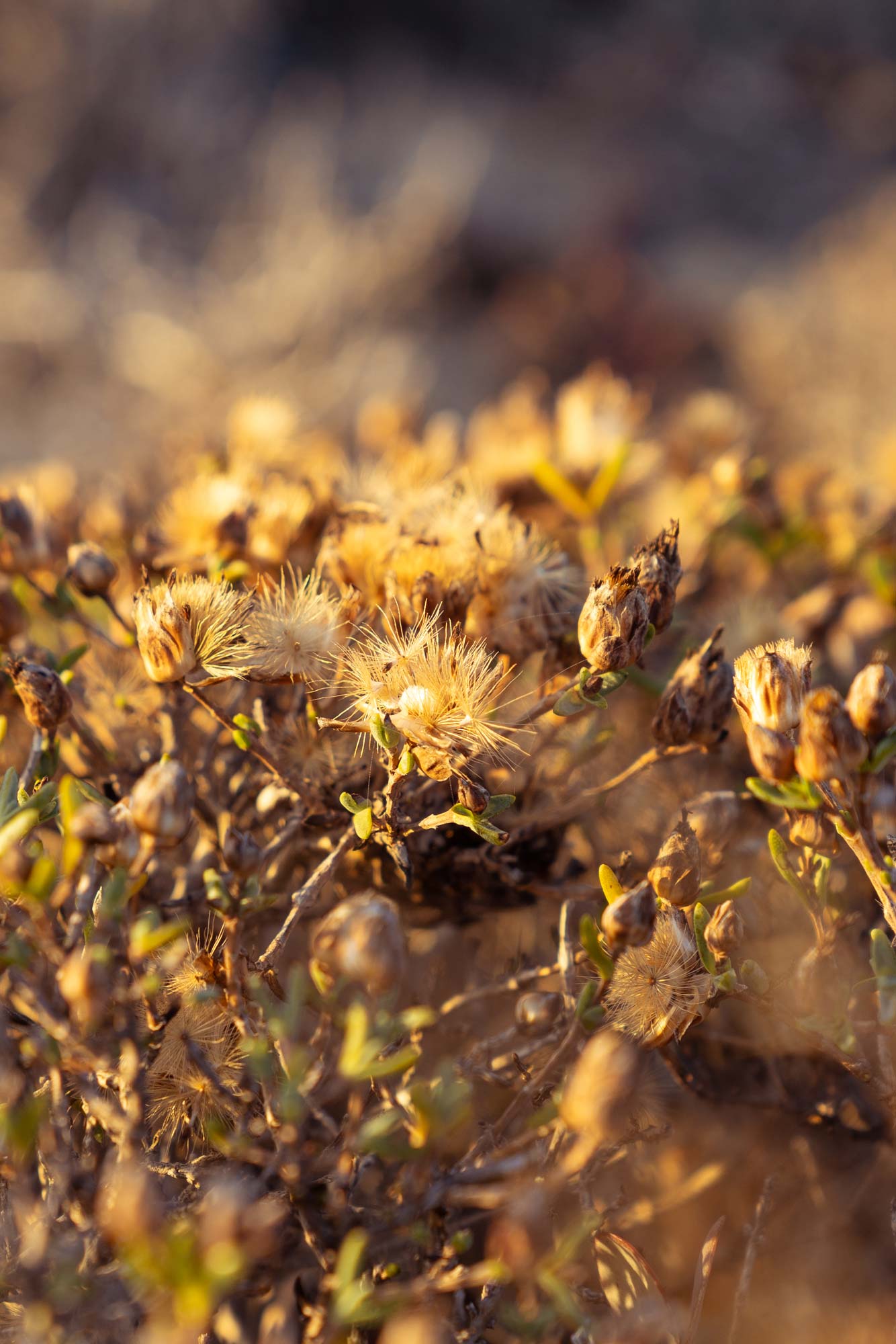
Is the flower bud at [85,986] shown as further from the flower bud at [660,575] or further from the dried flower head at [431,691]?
the flower bud at [660,575]

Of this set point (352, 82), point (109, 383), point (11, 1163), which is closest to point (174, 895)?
point (11, 1163)

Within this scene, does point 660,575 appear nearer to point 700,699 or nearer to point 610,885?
point 700,699

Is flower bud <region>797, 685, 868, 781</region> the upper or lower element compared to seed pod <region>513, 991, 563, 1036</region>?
upper

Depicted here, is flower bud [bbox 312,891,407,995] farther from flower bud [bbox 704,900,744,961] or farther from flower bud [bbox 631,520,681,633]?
flower bud [bbox 631,520,681,633]

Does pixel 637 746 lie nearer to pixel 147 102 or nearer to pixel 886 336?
pixel 886 336

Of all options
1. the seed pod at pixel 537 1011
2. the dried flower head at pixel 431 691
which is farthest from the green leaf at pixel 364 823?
the seed pod at pixel 537 1011

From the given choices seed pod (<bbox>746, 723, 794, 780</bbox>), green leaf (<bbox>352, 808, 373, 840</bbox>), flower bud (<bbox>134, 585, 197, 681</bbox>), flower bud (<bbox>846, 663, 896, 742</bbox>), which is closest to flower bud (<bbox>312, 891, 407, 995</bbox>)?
green leaf (<bbox>352, 808, 373, 840</bbox>)

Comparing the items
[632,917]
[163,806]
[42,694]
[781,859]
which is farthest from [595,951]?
[42,694]
